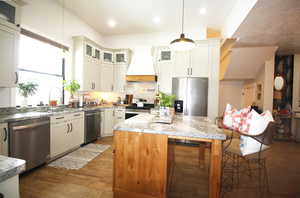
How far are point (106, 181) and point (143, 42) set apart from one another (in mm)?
4070

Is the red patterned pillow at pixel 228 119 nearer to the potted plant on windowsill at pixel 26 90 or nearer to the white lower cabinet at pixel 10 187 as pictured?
the white lower cabinet at pixel 10 187

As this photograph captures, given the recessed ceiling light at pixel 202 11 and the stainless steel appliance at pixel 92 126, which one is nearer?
the recessed ceiling light at pixel 202 11

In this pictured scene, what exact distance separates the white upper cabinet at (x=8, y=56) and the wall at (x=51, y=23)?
453 mm

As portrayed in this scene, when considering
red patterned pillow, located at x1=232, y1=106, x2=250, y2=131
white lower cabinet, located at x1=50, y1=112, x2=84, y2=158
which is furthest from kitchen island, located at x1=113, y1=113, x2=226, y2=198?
white lower cabinet, located at x1=50, y1=112, x2=84, y2=158

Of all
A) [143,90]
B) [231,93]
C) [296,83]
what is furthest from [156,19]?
[231,93]

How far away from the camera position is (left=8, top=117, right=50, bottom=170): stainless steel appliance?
1.90 meters

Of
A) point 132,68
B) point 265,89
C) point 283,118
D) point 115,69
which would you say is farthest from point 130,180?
point 283,118

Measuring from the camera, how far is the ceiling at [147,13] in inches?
119

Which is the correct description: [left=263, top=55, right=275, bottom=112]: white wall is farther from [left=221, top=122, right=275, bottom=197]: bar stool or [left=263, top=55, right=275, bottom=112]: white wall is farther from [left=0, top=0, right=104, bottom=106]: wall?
[left=0, top=0, right=104, bottom=106]: wall

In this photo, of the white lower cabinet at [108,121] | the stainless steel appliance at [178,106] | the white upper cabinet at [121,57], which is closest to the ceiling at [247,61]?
the stainless steel appliance at [178,106]

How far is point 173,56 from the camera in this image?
392cm

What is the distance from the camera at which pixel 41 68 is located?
3.06 m

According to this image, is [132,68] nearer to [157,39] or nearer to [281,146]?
[157,39]

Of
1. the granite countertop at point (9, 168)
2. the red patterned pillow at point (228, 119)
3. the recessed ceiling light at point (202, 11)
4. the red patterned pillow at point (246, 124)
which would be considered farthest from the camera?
the recessed ceiling light at point (202, 11)
